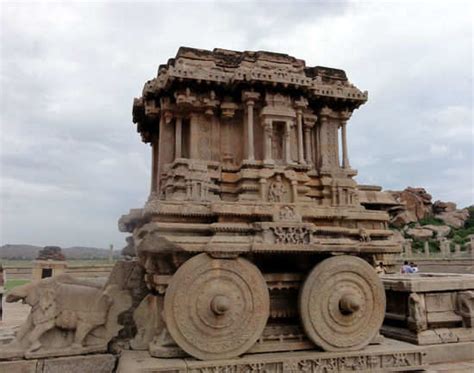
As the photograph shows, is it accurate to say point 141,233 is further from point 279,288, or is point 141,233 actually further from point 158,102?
point 158,102

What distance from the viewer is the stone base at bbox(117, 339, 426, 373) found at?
581 centimetres

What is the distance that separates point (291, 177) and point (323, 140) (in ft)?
7.91

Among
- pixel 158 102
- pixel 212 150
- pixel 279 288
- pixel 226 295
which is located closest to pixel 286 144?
pixel 212 150

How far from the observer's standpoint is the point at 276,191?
949cm

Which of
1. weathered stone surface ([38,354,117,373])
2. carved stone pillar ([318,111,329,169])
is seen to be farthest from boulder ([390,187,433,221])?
weathered stone surface ([38,354,117,373])

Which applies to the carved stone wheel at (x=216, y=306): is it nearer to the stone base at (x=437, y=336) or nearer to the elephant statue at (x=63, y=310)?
the elephant statue at (x=63, y=310)

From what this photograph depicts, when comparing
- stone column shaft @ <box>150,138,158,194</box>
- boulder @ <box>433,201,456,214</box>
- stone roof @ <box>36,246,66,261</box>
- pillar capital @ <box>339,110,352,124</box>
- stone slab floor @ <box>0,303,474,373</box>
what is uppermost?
boulder @ <box>433,201,456,214</box>

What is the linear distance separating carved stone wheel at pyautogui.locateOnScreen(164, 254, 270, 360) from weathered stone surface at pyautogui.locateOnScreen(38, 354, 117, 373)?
1623 mm

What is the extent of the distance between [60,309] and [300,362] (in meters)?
4.03

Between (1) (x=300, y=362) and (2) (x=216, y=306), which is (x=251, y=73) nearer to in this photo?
(2) (x=216, y=306)

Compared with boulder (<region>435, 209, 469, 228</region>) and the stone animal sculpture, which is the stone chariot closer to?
the stone animal sculpture

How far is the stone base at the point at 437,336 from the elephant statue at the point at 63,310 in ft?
19.1

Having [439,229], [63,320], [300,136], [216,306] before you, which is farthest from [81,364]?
[439,229]

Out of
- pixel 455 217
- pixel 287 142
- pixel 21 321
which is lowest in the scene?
pixel 21 321
